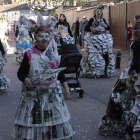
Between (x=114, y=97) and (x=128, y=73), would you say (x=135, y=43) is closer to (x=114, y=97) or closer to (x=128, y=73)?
(x=128, y=73)

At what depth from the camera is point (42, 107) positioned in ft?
11.0

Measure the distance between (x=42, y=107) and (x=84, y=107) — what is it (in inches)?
107

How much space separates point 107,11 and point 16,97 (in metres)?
11.8

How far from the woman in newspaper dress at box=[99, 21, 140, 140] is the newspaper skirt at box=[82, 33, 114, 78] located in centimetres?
438

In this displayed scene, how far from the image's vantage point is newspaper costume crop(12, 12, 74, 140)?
131 inches

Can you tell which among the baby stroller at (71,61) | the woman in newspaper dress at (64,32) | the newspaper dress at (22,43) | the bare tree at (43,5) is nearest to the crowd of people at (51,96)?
the baby stroller at (71,61)

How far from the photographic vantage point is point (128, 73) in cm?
416

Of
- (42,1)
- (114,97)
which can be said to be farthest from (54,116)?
(42,1)

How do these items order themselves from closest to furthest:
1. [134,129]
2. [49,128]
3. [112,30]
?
[49,128], [134,129], [112,30]

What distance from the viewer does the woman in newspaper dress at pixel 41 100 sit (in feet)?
11.0

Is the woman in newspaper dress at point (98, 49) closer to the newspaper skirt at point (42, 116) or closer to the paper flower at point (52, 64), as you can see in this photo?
the paper flower at point (52, 64)

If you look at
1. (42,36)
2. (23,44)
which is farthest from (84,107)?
(23,44)

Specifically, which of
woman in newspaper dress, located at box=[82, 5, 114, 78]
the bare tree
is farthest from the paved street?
the bare tree

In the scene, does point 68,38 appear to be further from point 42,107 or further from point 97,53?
point 42,107
